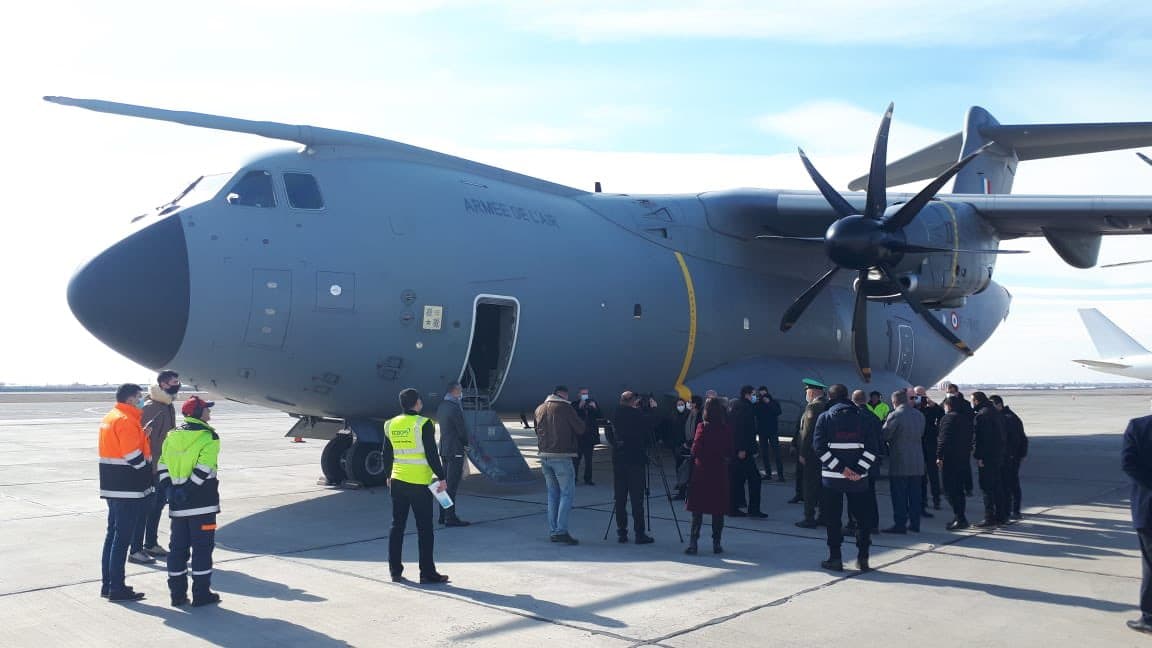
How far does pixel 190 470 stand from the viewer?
288 inches

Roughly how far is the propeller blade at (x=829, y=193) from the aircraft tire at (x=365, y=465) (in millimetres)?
7979

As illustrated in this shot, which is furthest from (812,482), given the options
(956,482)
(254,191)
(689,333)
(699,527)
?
(254,191)

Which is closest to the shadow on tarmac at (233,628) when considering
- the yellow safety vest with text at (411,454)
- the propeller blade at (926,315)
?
the yellow safety vest with text at (411,454)

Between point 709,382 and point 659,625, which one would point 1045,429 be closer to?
point 709,382

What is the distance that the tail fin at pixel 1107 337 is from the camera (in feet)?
195

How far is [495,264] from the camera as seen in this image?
1302cm

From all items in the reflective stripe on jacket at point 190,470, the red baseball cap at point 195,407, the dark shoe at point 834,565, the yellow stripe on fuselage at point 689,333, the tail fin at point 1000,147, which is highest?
the tail fin at point 1000,147

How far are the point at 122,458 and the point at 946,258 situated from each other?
12.7m

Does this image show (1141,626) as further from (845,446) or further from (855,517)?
(845,446)

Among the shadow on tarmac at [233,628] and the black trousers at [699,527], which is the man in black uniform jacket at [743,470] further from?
the shadow on tarmac at [233,628]

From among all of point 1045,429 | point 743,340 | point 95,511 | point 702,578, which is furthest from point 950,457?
point 1045,429

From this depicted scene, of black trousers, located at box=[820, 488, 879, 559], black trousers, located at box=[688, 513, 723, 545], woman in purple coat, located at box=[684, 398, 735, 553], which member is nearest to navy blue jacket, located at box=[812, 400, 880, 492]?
black trousers, located at box=[820, 488, 879, 559]

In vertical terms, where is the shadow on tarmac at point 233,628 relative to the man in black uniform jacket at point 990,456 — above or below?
below

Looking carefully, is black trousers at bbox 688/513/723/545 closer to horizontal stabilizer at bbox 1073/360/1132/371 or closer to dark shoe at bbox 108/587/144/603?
dark shoe at bbox 108/587/144/603
